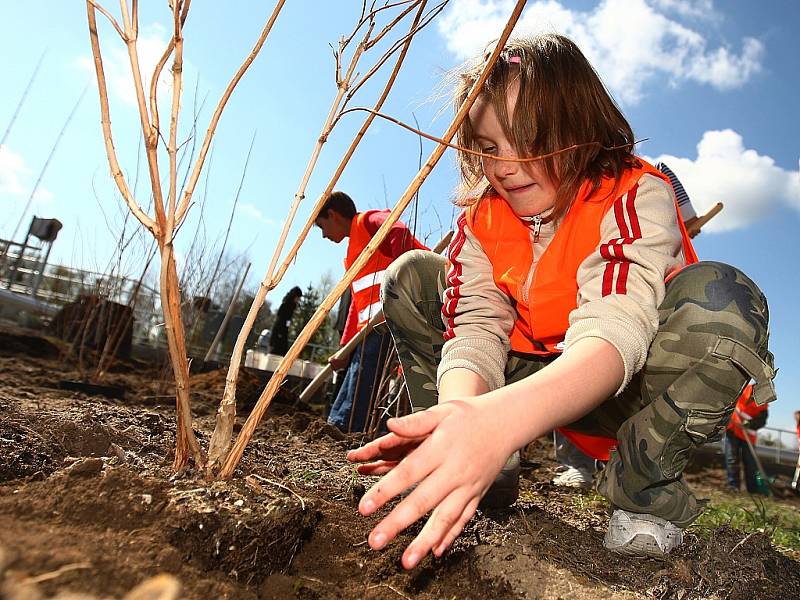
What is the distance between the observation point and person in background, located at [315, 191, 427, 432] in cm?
343

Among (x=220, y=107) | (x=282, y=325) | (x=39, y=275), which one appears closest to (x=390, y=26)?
(x=220, y=107)

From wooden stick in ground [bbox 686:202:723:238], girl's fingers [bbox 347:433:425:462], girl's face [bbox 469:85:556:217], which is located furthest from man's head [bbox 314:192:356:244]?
girl's fingers [bbox 347:433:425:462]

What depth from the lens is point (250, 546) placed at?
883mm

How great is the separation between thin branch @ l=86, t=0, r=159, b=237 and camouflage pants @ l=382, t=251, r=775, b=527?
1112 mm

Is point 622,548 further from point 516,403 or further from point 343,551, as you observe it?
point 516,403

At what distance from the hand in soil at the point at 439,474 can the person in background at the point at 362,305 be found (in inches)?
97.2

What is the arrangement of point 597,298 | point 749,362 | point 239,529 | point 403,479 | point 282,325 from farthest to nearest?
point 282,325 → point 749,362 → point 597,298 → point 239,529 → point 403,479

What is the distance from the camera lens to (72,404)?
2459mm

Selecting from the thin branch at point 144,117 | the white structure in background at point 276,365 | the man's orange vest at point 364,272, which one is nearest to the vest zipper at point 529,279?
the thin branch at point 144,117

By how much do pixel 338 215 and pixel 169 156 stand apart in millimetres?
3224

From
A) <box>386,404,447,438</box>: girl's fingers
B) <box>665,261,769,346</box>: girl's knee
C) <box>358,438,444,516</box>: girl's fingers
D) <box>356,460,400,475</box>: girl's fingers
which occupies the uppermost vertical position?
<box>665,261,769,346</box>: girl's knee

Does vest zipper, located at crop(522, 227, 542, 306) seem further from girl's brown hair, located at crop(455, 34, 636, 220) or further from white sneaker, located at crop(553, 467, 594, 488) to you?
white sneaker, located at crop(553, 467, 594, 488)

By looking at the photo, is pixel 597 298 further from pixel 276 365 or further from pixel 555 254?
pixel 276 365

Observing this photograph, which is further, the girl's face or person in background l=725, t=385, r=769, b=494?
person in background l=725, t=385, r=769, b=494
